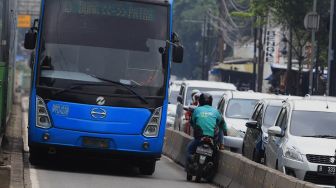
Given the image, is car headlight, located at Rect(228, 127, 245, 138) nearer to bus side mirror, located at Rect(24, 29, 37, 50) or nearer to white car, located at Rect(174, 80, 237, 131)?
white car, located at Rect(174, 80, 237, 131)

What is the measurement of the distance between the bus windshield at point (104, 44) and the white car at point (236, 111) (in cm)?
587

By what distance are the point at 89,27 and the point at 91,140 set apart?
2.03m

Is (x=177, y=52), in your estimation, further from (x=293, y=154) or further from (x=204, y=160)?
(x=293, y=154)

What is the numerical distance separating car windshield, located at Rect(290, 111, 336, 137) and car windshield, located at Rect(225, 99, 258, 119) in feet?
23.2

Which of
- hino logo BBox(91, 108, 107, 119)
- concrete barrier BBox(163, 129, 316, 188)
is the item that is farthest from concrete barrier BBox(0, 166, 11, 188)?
hino logo BBox(91, 108, 107, 119)

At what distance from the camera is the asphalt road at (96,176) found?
51.0 ft

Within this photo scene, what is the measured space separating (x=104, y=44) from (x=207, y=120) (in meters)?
2.31

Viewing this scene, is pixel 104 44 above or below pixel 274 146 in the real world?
above

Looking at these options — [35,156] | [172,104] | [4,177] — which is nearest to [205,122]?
[35,156]

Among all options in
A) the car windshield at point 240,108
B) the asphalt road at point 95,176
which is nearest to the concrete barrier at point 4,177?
the asphalt road at point 95,176

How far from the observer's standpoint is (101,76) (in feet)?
55.2

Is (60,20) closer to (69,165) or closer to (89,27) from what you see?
(89,27)

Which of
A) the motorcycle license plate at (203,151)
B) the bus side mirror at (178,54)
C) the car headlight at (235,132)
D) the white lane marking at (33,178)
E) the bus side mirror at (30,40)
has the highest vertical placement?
the bus side mirror at (30,40)

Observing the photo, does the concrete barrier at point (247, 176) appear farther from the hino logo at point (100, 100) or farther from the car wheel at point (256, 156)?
the hino logo at point (100, 100)
